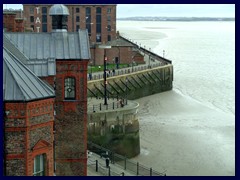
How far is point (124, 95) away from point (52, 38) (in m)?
28.7

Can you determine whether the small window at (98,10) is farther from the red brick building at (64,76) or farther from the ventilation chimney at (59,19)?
the red brick building at (64,76)

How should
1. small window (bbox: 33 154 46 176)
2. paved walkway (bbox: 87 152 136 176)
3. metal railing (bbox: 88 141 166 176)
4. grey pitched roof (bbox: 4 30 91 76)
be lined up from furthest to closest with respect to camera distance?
metal railing (bbox: 88 141 166 176) < paved walkway (bbox: 87 152 136 176) < grey pitched roof (bbox: 4 30 91 76) < small window (bbox: 33 154 46 176)

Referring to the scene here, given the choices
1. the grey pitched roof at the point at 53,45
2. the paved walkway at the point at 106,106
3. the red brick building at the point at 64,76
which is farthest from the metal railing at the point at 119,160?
the grey pitched roof at the point at 53,45

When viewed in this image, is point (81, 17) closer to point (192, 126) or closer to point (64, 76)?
point (192, 126)

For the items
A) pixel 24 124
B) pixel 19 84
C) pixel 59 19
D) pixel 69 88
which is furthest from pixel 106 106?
pixel 24 124

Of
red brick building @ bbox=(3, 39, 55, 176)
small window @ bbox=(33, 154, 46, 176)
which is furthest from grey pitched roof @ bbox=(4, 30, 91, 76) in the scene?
small window @ bbox=(33, 154, 46, 176)

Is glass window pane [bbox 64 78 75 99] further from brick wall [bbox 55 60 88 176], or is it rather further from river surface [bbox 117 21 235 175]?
river surface [bbox 117 21 235 175]

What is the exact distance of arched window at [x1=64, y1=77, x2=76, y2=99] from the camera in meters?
24.5

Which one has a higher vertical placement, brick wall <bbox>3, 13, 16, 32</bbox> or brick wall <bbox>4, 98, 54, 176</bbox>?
brick wall <bbox>3, 13, 16, 32</bbox>

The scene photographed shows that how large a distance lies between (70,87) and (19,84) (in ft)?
18.5

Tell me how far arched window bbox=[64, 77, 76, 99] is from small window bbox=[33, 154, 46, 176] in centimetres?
514

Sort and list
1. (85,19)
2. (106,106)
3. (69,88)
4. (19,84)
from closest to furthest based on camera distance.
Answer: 1. (19,84)
2. (69,88)
3. (106,106)
4. (85,19)

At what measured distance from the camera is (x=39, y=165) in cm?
1995

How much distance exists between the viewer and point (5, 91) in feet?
62.1
